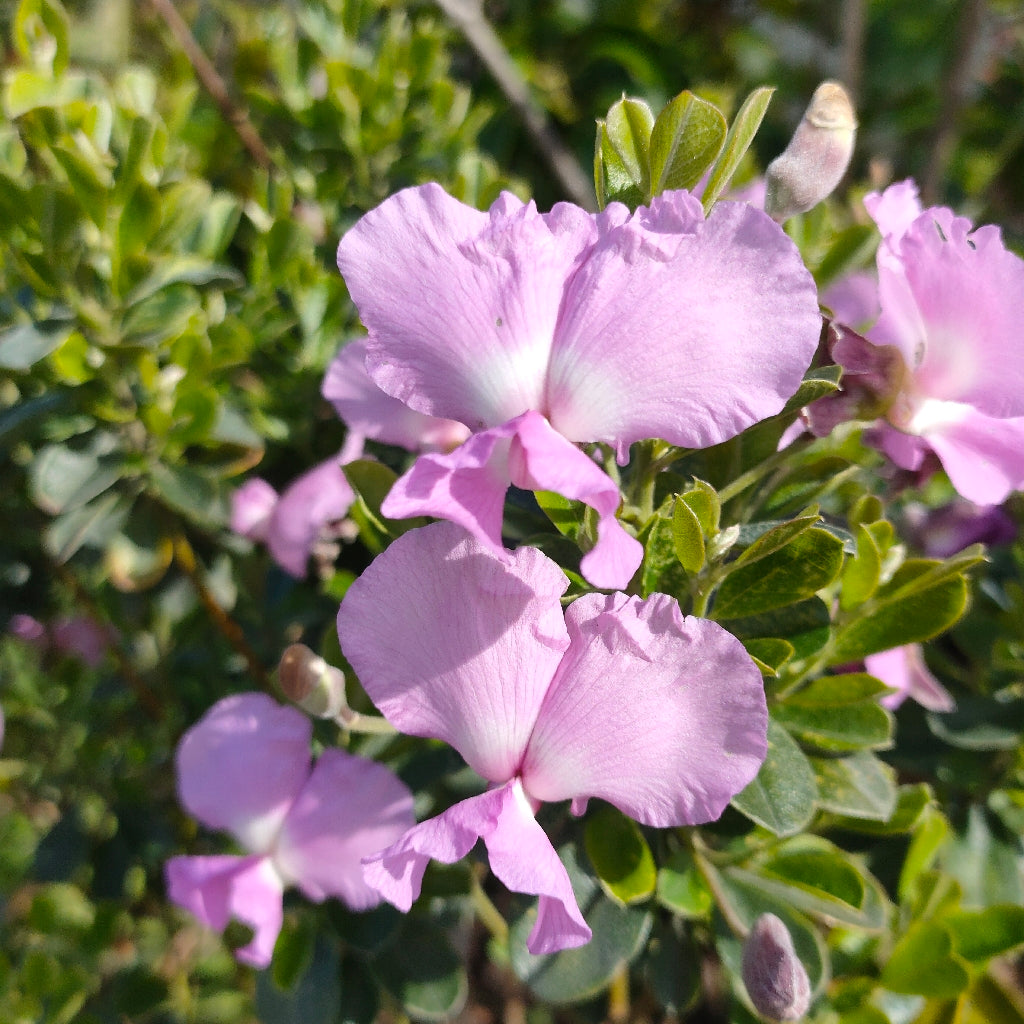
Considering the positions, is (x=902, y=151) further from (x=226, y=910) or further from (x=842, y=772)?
(x=226, y=910)

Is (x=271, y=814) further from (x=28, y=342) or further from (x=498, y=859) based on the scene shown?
(x=28, y=342)

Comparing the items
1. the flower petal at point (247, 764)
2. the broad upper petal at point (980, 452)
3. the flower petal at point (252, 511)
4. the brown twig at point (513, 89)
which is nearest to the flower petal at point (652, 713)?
the broad upper petal at point (980, 452)

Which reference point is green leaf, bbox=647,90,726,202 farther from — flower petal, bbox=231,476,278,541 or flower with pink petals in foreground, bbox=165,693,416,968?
flower petal, bbox=231,476,278,541

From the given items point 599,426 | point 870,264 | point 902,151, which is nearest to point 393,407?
point 599,426

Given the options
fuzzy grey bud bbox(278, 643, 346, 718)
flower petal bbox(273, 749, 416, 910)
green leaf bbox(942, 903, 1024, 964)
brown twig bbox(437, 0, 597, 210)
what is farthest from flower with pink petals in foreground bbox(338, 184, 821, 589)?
brown twig bbox(437, 0, 597, 210)

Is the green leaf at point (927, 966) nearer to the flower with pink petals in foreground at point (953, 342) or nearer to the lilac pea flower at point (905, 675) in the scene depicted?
the lilac pea flower at point (905, 675)

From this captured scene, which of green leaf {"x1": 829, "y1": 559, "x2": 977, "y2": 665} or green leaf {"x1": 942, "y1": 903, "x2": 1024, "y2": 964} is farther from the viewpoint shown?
green leaf {"x1": 942, "y1": 903, "x2": 1024, "y2": 964}

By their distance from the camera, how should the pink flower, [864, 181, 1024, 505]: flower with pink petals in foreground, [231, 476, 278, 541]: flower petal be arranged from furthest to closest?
1. [231, 476, 278, 541]: flower petal
2. the pink flower
3. [864, 181, 1024, 505]: flower with pink petals in foreground

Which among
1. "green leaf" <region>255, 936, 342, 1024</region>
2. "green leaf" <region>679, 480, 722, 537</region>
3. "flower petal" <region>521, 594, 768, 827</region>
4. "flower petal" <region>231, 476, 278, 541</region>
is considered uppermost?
"green leaf" <region>679, 480, 722, 537</region>
